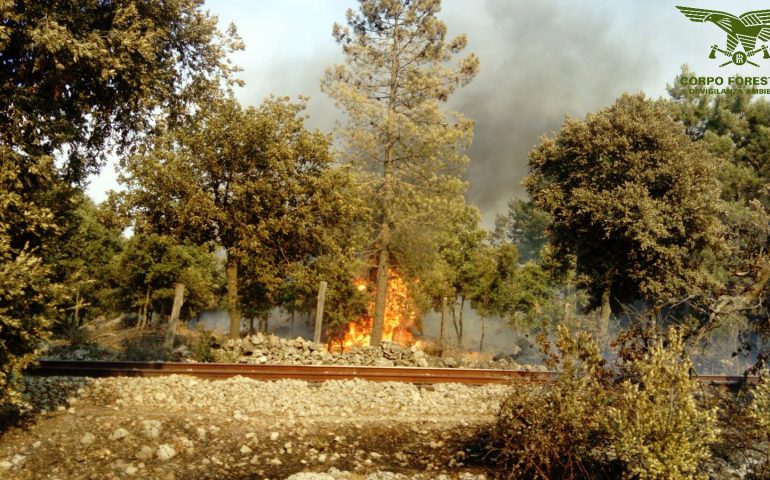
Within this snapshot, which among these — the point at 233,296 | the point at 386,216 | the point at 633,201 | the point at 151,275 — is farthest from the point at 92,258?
the point at 633,201

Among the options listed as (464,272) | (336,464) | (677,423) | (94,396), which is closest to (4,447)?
(94,396)

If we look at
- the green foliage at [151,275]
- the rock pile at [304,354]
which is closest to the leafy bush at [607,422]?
the rock pile at [304,354]

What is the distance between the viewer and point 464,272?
4384 cm

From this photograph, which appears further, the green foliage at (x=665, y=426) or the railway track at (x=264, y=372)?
the railway track at (x=264, y=372)

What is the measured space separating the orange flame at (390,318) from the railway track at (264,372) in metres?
22.8

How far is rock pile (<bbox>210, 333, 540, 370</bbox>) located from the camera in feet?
59.2

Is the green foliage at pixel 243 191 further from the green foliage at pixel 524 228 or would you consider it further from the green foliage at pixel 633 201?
the green foliage at pixel 524 228

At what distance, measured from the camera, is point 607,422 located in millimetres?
8352

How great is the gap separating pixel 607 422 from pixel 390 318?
3688cm

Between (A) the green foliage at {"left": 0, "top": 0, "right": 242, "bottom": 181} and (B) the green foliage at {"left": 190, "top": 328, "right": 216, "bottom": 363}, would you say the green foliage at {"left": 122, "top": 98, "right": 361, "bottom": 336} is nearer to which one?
(B) the green foliage at {"left": 190, "top": 328, "right": 216, "bottom": 363}

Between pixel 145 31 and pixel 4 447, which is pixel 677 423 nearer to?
pixel 4 447

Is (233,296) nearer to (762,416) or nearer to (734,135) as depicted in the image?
(762,416)

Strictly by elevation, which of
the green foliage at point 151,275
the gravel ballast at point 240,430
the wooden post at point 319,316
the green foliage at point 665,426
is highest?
the green foliage at point 151,275

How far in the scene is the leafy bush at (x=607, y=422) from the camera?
7.48 meters
